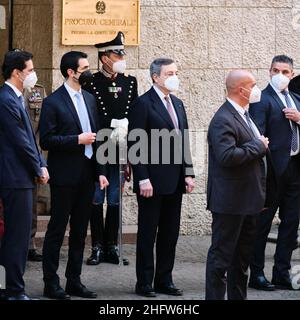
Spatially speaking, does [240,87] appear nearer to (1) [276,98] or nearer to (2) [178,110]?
(2) [178,110]

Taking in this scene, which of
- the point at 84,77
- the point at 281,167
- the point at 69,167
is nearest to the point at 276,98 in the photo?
the point at 281,167

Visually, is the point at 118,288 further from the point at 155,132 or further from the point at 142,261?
the point at 155,132

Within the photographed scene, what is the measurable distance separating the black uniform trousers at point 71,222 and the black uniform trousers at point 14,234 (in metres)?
0.47

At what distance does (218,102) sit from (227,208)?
4.05 meters

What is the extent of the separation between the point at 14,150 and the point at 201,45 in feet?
13.1

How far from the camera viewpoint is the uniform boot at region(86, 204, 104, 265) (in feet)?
31.6

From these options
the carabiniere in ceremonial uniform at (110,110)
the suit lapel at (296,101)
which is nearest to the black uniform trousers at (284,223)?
the suit lapel at (296,101)

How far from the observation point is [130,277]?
9102 mm

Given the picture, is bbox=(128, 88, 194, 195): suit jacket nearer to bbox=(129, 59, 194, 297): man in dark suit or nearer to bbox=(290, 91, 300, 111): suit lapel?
bbox=(129, 59, 194, 297): man in dark suit

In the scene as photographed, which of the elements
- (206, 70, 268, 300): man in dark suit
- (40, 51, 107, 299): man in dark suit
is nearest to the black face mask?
(40, 51, 107, 299): man in dark suit

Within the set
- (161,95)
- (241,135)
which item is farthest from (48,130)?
(241,135)

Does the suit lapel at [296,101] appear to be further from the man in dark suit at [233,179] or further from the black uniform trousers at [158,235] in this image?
the man in dark suit at [233,179]

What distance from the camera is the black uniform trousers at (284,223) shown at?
893cm

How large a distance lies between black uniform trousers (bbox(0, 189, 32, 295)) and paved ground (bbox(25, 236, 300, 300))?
0.56 m
